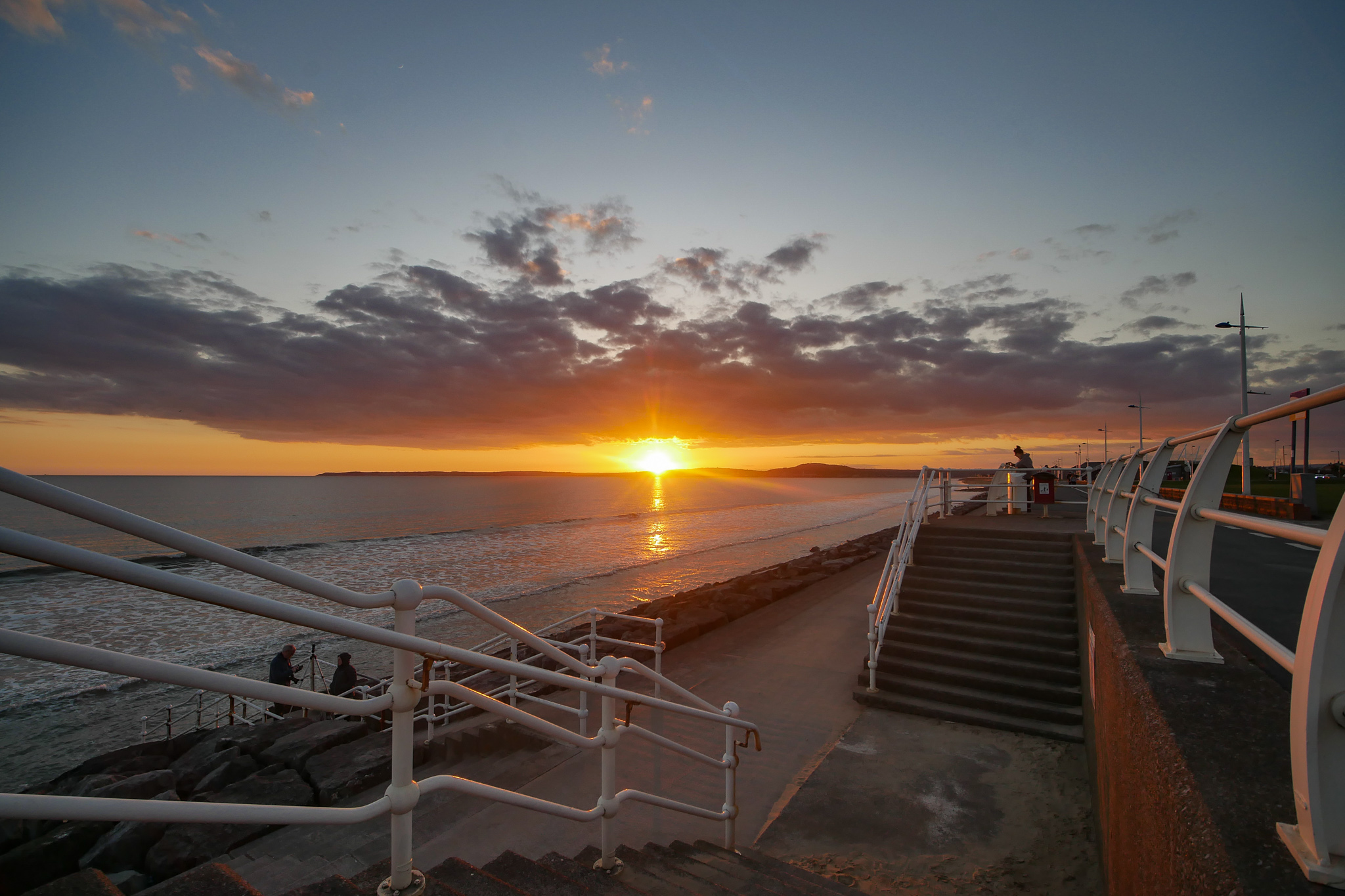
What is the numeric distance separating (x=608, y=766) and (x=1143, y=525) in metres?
3.75

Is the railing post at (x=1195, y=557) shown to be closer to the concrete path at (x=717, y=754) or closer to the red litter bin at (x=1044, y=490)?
the concrete path at (x=717, y=754)

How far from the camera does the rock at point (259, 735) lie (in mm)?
9344

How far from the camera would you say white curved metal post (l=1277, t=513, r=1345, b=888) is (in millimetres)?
1487

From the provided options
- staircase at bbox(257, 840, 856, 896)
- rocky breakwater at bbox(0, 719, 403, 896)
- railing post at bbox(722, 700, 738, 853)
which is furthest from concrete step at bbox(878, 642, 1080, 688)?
rocky breakwater at bbox(0, 719, 403, 896)

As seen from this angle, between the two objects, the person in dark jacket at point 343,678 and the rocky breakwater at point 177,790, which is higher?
the person in dark jacket at point 343,678

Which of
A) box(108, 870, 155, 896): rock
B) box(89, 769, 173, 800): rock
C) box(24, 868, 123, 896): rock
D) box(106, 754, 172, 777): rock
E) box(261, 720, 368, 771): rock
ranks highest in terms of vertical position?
box(24, 868, 123, 896): rock

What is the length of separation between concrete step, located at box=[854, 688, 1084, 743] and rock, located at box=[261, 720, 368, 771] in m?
6.92

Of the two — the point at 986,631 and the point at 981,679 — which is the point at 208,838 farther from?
the point at 986,631

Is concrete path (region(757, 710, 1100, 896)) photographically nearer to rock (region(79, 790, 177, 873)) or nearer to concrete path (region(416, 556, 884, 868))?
concrete path (region(416, 556, 884, 868))

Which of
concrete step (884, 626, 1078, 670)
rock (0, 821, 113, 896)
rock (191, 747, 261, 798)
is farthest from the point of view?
rock (191, 747, 261, 798)

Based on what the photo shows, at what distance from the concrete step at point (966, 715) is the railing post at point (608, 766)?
205 inches

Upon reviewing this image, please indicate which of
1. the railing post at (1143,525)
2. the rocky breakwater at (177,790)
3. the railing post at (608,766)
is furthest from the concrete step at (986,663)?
the rocky breakwater at (177,790)

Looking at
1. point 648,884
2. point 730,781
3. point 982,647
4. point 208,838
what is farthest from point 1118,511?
point 208,838

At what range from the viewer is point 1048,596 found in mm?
8648
